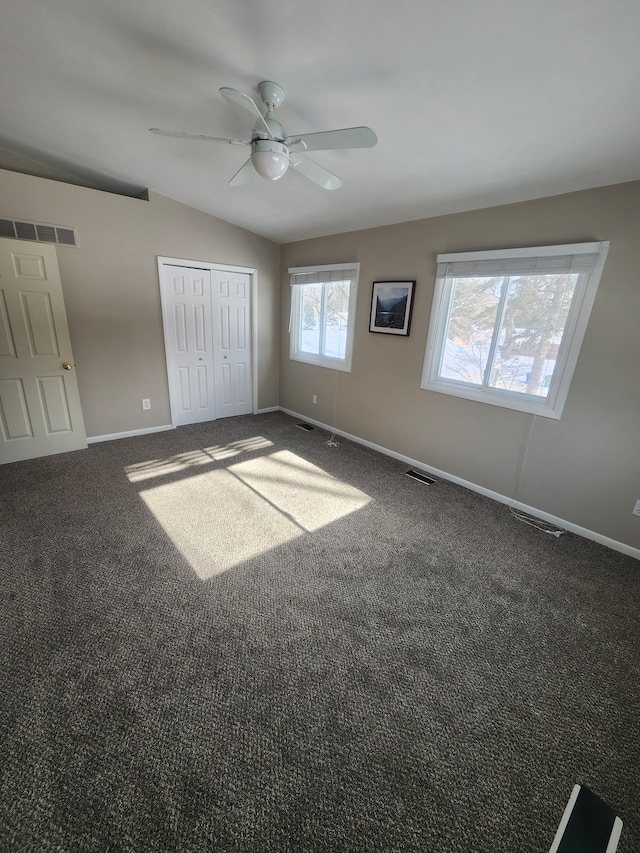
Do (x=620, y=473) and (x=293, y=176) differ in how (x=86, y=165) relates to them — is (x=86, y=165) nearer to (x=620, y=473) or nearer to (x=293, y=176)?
(x=293, y=176)

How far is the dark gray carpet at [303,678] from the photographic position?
3.58 feet

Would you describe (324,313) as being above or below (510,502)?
above

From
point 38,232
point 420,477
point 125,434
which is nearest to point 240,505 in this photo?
point 420,477

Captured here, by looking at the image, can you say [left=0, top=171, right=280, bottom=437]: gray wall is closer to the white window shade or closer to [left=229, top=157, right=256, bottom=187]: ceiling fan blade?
[left=229, top=157, right=256, bottom=187]: ceiling fan blade

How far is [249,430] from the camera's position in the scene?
4.46 meters

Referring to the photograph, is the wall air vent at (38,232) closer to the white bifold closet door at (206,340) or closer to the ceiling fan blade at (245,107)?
the white bifold closet door at (206,340)

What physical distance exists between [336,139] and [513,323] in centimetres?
194

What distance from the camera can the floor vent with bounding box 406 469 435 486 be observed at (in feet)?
10.8

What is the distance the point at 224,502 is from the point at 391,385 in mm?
2122

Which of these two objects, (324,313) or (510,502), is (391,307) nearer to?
(324,313)

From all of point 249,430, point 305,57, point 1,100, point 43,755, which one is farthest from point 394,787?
point 1,100

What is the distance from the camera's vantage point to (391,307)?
11.5 ft

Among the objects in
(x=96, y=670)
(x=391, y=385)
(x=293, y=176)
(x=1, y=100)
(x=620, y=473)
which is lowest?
(x=96, y=670)

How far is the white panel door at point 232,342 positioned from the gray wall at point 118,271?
283mm
